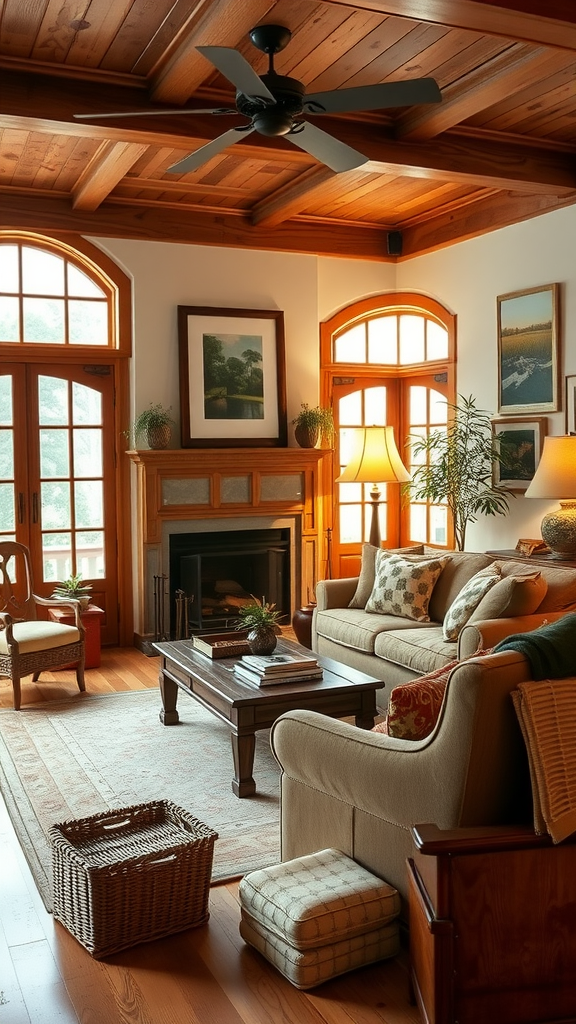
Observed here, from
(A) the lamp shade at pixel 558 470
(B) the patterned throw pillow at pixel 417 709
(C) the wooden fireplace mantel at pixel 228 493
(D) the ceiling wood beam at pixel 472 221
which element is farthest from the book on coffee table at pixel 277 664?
(D) the ceiling wood beam at pixel 472 221

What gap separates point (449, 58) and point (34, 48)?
1849 mm

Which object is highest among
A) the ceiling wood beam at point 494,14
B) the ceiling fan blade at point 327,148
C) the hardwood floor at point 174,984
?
the ceiling wood beam at point 494,14

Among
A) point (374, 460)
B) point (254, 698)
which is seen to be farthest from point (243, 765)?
point (374, 460)

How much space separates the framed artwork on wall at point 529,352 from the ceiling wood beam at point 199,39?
9.04ft

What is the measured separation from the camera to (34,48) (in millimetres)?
4137

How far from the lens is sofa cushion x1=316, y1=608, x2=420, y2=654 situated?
17.3 ft

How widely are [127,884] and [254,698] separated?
128cm

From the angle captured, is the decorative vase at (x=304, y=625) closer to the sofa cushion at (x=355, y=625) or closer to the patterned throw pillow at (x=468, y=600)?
the sofa cushion at (x=355, y=625)

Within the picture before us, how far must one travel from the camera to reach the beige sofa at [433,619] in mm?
4512

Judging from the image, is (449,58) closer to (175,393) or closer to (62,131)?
(62,131)

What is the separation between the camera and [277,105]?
3.54 m

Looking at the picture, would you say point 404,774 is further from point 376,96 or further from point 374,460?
point 374,460

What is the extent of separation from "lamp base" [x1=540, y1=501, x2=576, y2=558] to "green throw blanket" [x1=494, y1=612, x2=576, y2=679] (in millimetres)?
2833

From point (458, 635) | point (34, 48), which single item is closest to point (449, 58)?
point (34, 48)
